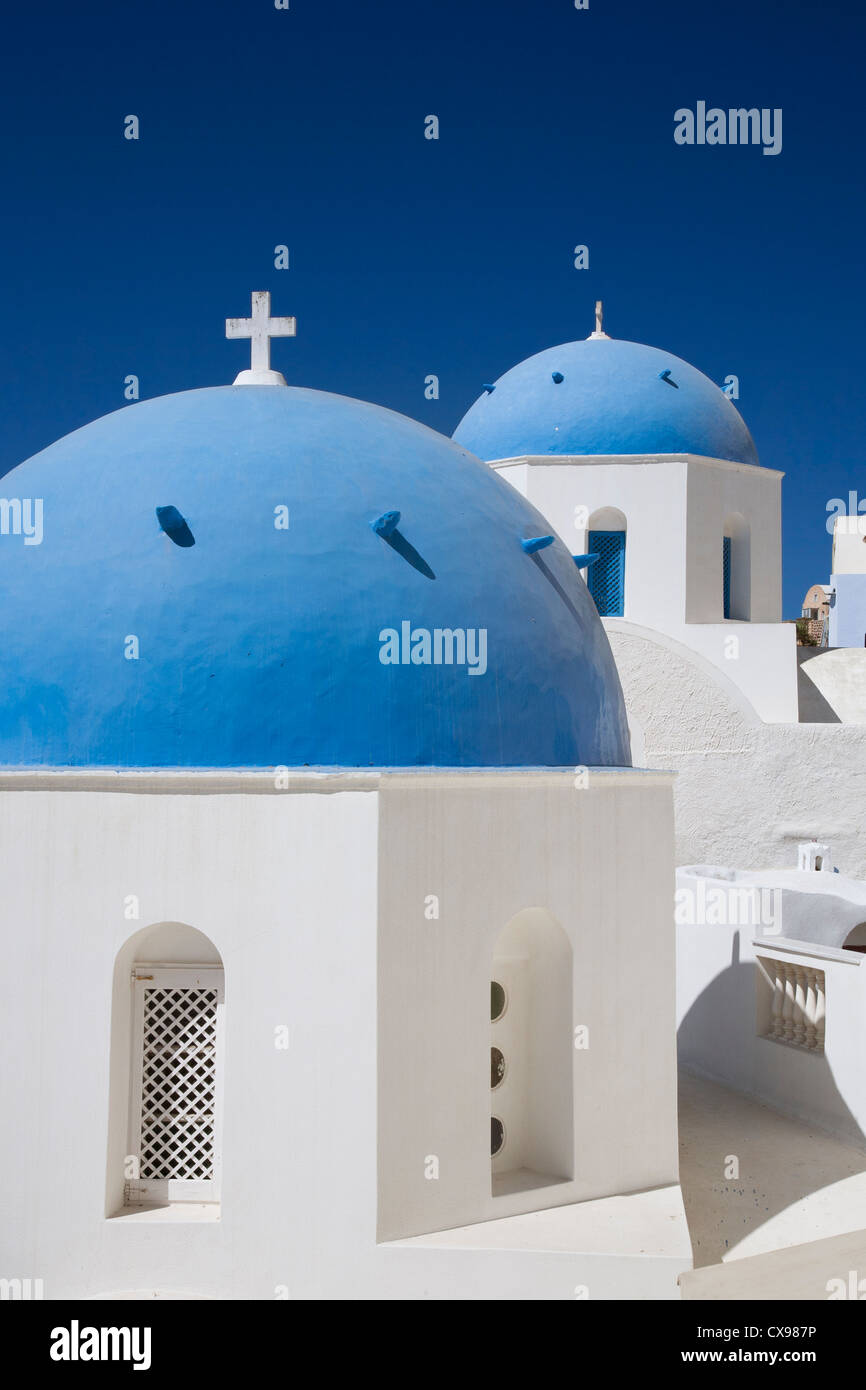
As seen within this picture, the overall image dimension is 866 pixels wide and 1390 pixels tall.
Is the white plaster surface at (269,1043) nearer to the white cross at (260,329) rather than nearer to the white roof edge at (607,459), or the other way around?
the white cross at (260,329)

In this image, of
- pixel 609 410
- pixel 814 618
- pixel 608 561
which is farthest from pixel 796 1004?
pixel 814 618

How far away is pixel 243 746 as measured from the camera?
20.7 feet

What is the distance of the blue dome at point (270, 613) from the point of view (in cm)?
638

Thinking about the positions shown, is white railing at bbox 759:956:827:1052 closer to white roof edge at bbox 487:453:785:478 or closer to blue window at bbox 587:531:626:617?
blue window at bbox 587:531:626:617

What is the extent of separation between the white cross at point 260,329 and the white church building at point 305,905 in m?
1.10

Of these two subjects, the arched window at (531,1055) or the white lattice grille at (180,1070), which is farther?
the arched window at (531,1055)

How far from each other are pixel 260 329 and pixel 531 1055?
5.04m

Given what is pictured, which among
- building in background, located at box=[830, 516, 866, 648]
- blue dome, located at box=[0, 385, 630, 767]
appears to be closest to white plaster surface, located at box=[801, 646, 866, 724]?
building in background, located at box=[830, 516, 866, 648]

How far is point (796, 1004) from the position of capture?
32.2 ft

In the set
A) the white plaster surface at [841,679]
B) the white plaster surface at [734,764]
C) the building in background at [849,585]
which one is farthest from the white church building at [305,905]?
the building in background at [849,585]

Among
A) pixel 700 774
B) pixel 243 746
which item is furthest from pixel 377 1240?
pixel 700 774
